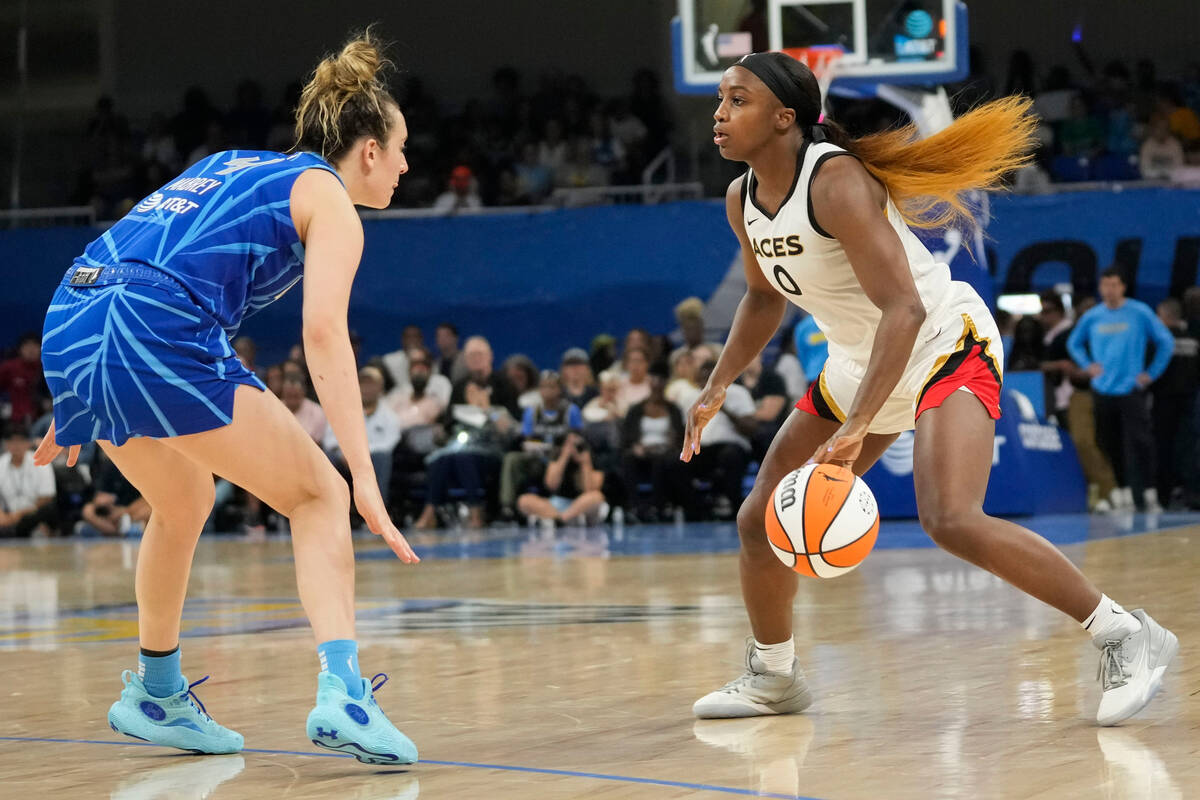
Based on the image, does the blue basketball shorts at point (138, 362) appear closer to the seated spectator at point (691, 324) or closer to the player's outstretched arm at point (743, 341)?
the player's outstretched arm at point (743, 341)

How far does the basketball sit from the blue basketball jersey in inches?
53.1

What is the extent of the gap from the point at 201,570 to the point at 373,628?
346cm

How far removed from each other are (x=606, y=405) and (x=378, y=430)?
6.29 feet

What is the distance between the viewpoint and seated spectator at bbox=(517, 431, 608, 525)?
12609 mm

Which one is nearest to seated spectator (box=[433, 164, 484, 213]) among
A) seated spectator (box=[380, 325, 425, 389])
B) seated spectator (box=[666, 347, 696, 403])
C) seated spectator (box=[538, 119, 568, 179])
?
seated spectator (box=[538, 119, 568, 179])

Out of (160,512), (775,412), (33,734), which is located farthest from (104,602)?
(775,412)

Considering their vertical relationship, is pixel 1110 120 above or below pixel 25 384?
above

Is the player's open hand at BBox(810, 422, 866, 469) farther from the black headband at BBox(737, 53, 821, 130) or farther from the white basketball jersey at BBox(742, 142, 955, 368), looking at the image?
the black headband at BBox(737, 53, 821, 130)

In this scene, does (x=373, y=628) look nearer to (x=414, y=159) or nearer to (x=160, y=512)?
(x=160, y=512)

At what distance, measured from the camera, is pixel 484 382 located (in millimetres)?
13195

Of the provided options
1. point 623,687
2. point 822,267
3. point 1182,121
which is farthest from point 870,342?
point 1182,121

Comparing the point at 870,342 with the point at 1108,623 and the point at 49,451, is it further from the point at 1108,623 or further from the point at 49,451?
the point at 49,451

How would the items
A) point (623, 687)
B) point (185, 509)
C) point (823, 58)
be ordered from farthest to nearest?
point (823, 58) < point (623, 687) < point (185, 509)

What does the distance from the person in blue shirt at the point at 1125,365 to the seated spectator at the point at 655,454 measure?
3270mm
